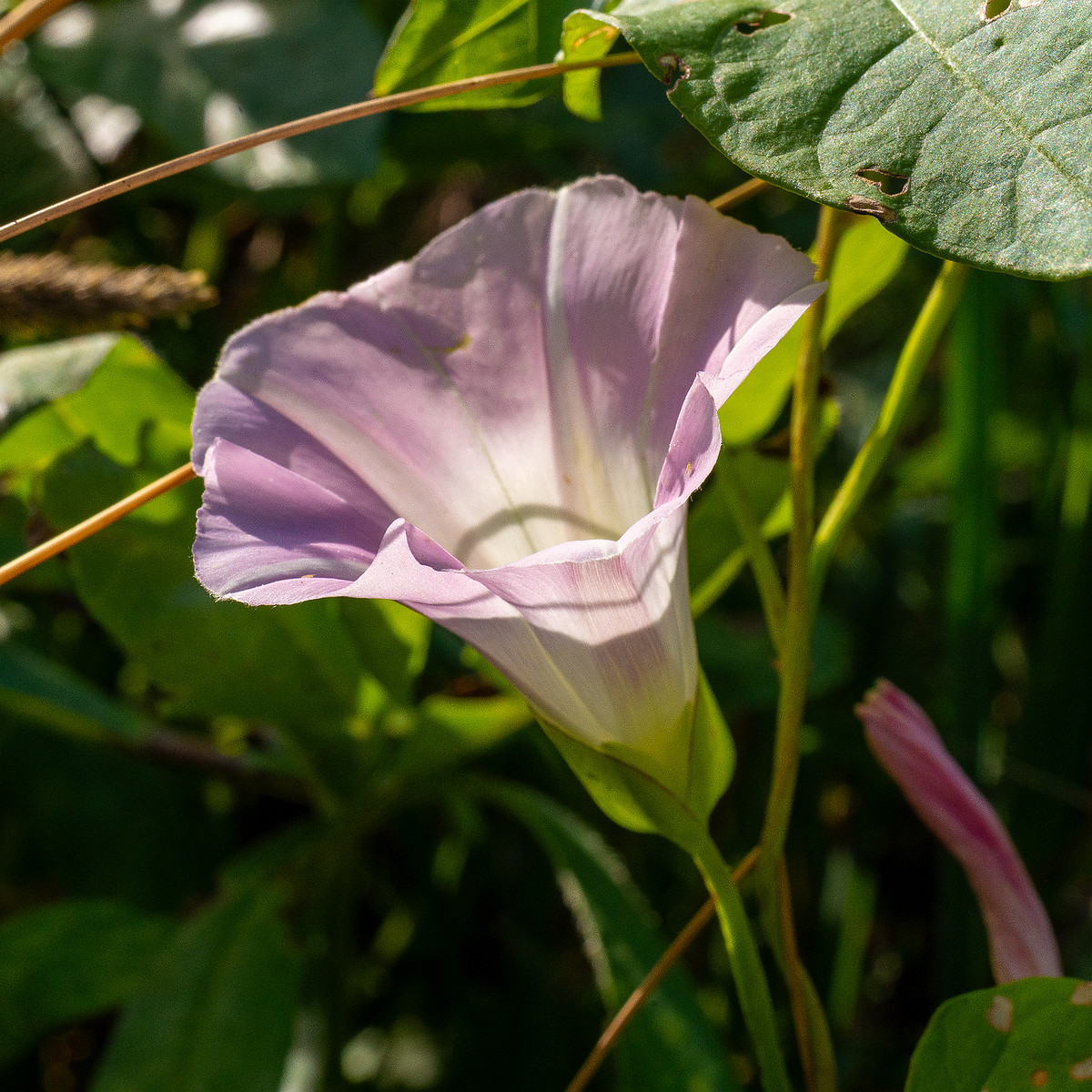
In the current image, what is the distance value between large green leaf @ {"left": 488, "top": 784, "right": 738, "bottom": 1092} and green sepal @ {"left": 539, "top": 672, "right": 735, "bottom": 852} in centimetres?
22

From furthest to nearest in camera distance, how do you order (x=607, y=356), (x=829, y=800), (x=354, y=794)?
(x=829, y=800) → (x=354, y=794) → (x=607, y=356)

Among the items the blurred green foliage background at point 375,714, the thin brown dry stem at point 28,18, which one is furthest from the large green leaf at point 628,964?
the thin brown dry stem at point 28,18

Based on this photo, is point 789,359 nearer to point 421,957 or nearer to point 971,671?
point 971,671

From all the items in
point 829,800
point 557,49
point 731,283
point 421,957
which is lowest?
point 829,800

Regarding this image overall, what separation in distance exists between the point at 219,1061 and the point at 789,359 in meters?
0.56

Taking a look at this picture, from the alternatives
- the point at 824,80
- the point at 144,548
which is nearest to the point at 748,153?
the point at 824,80

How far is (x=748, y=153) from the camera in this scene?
0.38 m

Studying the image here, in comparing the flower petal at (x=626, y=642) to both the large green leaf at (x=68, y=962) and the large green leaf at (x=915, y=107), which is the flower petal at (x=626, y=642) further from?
the large green leaf at (x=68, y=962)

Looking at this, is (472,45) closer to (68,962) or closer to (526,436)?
(526,436)

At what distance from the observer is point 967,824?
46 centimetres

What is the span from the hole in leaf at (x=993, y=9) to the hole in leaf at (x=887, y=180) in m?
0.07

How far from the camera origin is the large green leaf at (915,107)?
347mm

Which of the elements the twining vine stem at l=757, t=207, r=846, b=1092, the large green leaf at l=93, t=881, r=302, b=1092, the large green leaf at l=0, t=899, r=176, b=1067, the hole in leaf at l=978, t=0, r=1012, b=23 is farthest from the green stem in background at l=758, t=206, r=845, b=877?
the large green leaf at l=0, t=899, r=176, b=1067

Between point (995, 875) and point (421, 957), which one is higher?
point (995, 875)
